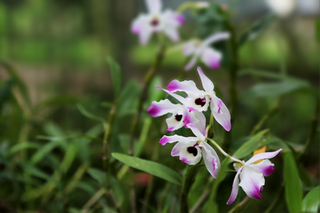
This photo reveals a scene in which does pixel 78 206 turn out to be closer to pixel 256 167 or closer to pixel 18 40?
pixel 256 167

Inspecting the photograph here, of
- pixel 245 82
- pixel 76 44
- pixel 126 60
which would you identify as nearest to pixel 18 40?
pixel 76 44

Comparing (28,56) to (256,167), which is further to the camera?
(28,56)

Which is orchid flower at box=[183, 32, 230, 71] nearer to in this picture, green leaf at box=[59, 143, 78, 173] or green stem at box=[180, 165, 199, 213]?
green stem at box=[180, 165, 199, 213]

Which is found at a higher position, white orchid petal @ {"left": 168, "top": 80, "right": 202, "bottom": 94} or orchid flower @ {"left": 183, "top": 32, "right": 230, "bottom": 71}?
white orchid petal @ {"left": 168, "top": 80, "right": 202, "bottom": 94}

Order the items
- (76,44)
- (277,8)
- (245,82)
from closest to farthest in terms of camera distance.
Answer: (277,8) < (76,44) < (245,82)

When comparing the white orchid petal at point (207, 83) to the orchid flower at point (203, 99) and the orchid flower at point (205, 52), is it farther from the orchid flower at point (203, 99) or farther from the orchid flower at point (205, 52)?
the orchid flower at point (205, 52)

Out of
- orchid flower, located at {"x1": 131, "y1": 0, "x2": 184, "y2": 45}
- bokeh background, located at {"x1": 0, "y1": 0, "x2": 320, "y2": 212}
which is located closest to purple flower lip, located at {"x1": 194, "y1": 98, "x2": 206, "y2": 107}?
orchid flower, located at {"x1": 131, "y1": 0, "x2": 184, "y2": 45}
